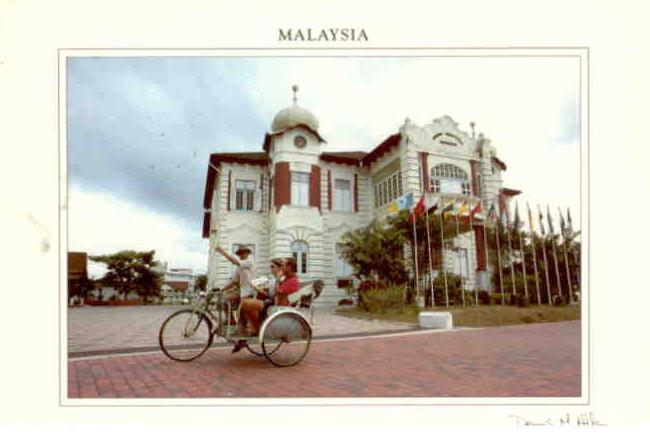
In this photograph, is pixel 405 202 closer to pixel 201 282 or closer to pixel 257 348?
pixel 257 348

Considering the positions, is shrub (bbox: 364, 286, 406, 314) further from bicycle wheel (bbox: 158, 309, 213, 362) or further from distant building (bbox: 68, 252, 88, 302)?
distant building (bbox: 68, 252, 88, 302)

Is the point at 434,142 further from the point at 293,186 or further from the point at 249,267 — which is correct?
the point at 249,267

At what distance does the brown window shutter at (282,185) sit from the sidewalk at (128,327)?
5.42ft

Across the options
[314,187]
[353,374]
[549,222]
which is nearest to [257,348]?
[353,374]

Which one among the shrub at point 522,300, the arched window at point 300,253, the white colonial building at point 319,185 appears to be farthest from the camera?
the shrub at point 522,300

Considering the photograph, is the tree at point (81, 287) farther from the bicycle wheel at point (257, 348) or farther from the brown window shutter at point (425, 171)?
the brown window shutter at point (425, 171)

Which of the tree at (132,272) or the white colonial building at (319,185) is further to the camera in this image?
the white colonial building at (319,185)

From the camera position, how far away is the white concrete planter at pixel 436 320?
7918 mm

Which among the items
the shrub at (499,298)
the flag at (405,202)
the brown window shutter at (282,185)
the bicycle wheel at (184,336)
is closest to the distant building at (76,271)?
the bicycle wheel at (184,336)
